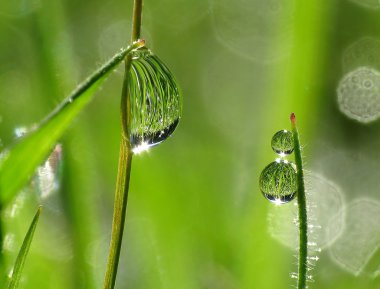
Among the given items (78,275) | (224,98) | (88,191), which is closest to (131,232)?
(88,191)

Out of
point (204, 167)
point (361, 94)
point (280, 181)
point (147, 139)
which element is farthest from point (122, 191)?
point (361, 94)

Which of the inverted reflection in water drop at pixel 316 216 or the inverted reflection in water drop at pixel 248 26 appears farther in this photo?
the inverted reflection in water drop at pixel 248 26

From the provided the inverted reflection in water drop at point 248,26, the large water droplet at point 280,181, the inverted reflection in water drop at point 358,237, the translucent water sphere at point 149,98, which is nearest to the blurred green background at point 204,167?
the inverted reflection in water drop at point 358,237

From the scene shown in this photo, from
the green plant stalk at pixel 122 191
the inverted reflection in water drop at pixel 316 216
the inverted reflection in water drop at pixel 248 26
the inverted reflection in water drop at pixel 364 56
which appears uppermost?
the inverted reflection in water drop at pixel 248 26

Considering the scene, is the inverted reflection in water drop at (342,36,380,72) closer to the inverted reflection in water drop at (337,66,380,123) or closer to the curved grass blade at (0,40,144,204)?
the inverted reflection in water drop at (337,66,380,123)

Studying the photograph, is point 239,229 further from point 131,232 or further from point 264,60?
point 264,60

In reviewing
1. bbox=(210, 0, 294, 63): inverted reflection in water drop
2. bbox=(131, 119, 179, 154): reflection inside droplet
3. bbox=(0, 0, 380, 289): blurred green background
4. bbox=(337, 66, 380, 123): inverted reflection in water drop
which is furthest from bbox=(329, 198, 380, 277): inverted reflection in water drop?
bbox=(210, 0, 294, 63): inverted reflection in water drop

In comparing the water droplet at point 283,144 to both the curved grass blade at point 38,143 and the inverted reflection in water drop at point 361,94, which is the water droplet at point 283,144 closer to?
the curved grass blade at point 38,143
